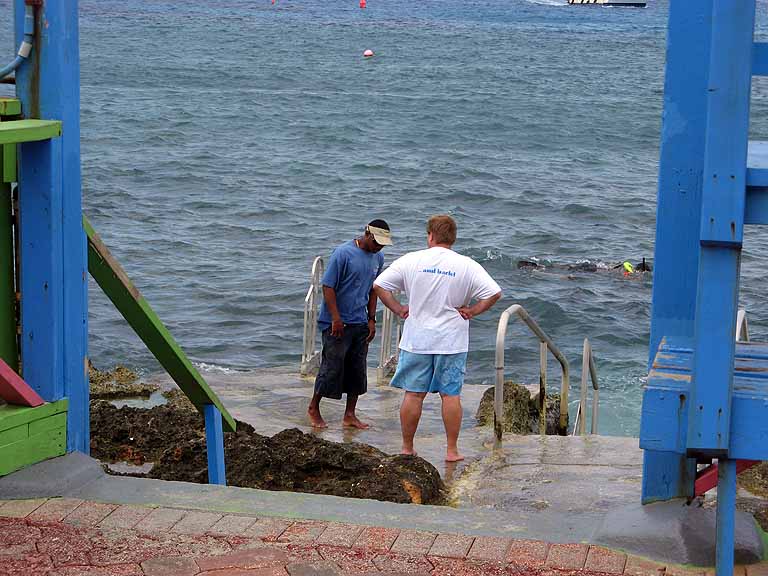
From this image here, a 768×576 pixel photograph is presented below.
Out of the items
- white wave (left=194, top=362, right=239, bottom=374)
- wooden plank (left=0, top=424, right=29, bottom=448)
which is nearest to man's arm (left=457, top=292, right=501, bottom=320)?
wooden plank (left=0, top=424, right=29, bottom=448)

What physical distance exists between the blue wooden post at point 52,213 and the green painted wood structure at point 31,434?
0.07 m

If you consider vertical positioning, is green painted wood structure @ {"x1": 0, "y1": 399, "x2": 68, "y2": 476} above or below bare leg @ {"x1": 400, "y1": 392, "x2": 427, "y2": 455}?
above

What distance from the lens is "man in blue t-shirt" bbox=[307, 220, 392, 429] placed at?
8781 mm

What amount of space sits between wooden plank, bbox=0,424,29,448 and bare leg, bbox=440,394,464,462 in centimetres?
320

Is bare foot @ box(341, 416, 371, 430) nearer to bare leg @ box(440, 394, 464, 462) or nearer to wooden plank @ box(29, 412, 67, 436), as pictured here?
bare leg @ box(440, 394, 464, 462)

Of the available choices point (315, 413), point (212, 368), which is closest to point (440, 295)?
point (315, 413)

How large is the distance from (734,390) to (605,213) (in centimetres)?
2538

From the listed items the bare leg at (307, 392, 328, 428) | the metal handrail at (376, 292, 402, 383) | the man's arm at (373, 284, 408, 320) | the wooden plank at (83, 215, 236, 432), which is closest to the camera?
the wooden plank at (83, 215, 236, 432)

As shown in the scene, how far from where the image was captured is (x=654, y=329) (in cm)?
449

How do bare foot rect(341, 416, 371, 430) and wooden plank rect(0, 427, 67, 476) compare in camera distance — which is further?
bare foot rect(341, 416, 371, 430)

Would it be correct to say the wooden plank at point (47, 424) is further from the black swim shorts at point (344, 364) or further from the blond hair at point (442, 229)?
the black swim shorts at point (344, 364)

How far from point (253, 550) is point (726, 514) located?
156 cm

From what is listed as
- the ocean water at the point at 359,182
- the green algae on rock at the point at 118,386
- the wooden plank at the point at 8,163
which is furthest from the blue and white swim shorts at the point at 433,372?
the ocean water at the point at 359,182

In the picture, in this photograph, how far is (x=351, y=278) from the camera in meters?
8.80
